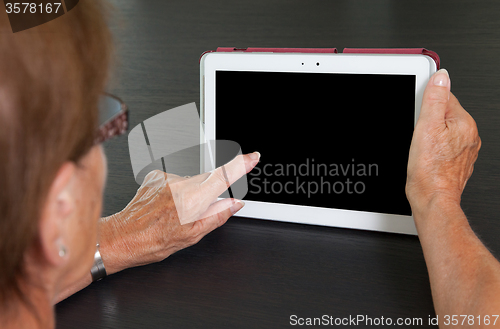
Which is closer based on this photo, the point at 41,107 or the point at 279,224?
the point at 41,107

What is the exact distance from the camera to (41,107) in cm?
21

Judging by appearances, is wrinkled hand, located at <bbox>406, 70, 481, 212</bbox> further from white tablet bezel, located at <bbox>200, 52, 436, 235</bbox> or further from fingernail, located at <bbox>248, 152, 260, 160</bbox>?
fingernail, located at <bbox>248, 152, 260, 160</bbox>

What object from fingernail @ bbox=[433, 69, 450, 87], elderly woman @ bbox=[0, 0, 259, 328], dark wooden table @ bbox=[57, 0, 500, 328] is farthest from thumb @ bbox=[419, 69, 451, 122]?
elderly woman @ bbox=[0, 0, 259, 328]

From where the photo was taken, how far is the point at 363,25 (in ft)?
3.31

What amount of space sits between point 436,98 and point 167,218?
1.44 feet

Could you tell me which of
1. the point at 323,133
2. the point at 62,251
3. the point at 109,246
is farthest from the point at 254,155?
the point at 62,251

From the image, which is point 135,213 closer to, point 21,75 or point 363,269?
point 363,269

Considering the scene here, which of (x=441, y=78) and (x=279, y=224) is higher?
(x=441, y=78)

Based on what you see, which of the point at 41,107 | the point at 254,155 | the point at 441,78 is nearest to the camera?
the point at 41,107

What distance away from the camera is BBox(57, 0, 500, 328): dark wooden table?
19.6 inches

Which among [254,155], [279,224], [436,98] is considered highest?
[436,98]

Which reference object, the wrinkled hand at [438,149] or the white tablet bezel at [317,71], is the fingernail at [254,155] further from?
the wrinkled hand at [438,149]

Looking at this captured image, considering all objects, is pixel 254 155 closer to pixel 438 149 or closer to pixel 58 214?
pixel 438 149

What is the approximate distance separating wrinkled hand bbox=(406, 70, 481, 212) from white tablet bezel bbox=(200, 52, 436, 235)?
0.08 feet
